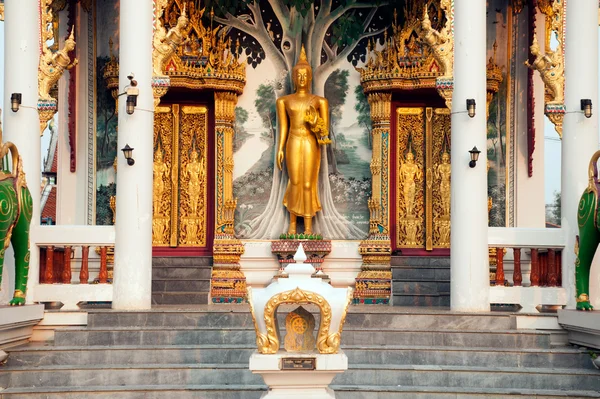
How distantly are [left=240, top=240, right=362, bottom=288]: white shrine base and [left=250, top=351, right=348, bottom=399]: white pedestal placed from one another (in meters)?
7.75

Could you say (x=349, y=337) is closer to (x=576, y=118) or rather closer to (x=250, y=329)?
(x=250, y=329)

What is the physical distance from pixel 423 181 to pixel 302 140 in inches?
75.8

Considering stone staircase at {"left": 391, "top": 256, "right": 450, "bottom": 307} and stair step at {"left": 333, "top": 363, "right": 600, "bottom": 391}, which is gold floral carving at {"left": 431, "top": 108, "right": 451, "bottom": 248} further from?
stair step at {"left": 333, "top": 363, "right": 600, "bottom": 391}

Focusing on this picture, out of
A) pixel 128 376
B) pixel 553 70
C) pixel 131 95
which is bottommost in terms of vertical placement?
pixel 128 376

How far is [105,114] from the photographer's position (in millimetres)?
18922

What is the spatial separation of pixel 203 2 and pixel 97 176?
301cm

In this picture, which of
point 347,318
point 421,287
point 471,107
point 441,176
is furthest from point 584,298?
point 441,176

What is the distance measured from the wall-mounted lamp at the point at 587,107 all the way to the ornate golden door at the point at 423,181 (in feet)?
11.6

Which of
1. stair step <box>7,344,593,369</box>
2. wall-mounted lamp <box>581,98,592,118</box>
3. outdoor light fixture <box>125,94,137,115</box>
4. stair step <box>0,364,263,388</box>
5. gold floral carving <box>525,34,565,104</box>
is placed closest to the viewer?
stair step <box>0,364,263,388</box>

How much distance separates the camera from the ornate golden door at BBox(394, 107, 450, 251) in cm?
1892

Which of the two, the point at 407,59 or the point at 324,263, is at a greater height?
the point at 407,59

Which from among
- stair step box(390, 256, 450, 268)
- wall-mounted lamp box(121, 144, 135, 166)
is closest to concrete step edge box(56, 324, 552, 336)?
wall-mounted lamp box(121, 144, 135, 166)

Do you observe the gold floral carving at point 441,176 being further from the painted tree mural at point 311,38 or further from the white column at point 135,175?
the white column at point 135,175

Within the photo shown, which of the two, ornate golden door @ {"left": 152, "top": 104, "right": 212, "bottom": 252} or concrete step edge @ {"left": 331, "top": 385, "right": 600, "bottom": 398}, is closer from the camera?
concrete step edge @ {"left": 331, "top": 385, "right": 600, "bottom": 398}
